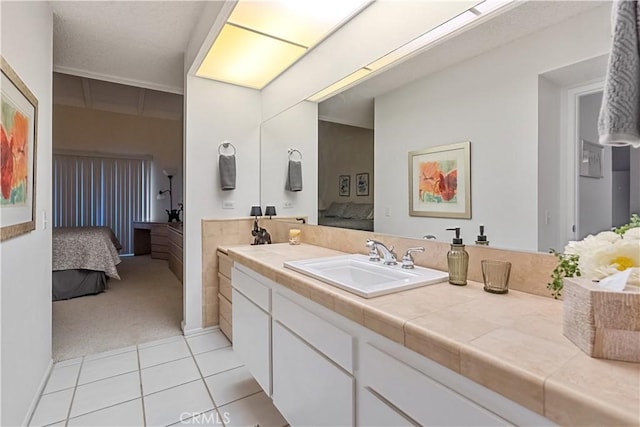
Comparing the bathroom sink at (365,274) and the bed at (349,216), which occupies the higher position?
the bed at (349,216)

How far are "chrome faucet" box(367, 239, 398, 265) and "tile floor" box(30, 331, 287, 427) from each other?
41.7 inches

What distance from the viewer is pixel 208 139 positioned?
285cm

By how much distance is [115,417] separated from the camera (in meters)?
1.72

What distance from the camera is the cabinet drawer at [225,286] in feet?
8.40

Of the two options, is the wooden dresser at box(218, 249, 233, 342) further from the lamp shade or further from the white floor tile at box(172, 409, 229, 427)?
the white floor tile at box(172, 409, 229, 427)

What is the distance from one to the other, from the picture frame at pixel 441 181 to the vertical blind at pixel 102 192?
6975 millimetres

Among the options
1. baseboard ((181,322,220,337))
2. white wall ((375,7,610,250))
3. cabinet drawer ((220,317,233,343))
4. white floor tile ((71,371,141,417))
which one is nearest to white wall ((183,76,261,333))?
baseboard ((181,322,220,337))

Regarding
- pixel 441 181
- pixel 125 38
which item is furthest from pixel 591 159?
pixel 125 38

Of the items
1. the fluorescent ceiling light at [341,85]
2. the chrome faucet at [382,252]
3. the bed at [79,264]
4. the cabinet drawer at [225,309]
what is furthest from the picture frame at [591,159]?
the bed at [79,264]

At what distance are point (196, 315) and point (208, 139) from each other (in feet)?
5.39

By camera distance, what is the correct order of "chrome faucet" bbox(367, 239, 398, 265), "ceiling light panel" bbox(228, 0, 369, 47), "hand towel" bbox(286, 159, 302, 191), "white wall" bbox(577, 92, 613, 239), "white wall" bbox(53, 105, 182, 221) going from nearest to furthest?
"white wall" bbox(577, 92, 613, 239), "chrome faucet" bbox(367, 239, 398, 265), "ceiling light panel" bbox(228, 0, 369, 47), "hand towel" bbox(286, 159, 302, 191), "white wall" bbox(53, 105, 182, 221)

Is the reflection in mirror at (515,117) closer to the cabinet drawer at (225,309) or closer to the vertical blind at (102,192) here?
the cabinet drawer at (225,309)

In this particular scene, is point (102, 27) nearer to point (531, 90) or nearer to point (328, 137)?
point (328, 137)

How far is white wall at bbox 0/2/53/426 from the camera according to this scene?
1.42 metres
